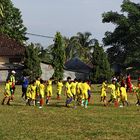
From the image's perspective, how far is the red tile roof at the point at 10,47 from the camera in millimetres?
58906

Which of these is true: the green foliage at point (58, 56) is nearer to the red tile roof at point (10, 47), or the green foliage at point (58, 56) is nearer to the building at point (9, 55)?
the building at point (9, 55)

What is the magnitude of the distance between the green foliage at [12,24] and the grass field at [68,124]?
4188cm

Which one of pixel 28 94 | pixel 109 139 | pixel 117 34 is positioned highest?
pixel 117 34

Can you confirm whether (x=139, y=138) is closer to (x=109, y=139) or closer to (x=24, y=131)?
(x=109, y=139)

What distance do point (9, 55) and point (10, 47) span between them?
1399 millimetres

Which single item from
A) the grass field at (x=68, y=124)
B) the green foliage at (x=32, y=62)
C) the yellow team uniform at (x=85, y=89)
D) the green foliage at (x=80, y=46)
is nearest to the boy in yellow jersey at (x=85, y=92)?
the yellow team uniform at (x=85, y=89)

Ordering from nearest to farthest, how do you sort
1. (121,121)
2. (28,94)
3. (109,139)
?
(109,139) < (121,121) < (28,94)

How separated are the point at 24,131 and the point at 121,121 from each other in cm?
441

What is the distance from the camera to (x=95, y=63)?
183 ft

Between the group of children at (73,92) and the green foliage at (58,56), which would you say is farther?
the green foliage at (58,56)

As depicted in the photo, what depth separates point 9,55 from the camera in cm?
5888

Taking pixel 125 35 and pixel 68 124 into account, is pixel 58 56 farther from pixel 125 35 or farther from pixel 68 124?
pixel 68 124

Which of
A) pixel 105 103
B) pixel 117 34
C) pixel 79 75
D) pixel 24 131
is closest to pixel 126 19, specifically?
pixel 117 34

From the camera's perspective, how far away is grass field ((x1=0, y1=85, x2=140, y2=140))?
1523cm
